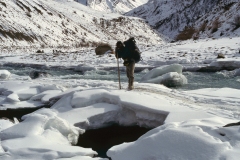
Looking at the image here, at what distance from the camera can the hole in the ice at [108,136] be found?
656cm

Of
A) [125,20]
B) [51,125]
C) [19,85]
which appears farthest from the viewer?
[125,20]

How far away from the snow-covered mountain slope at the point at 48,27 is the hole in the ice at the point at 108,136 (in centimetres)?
5615

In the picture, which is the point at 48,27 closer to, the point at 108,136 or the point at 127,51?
the point at 127,51

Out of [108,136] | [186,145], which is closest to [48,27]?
[108,136]

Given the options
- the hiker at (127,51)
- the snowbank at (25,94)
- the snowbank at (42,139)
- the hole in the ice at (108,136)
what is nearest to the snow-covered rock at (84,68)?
the snowbank at (25,94)

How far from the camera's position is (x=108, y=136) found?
7.09 metres

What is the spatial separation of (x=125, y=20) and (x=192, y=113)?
434ft

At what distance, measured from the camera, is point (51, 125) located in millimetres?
6395

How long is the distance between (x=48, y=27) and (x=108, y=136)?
7978 centimetres

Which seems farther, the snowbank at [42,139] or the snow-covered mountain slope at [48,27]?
the snow-covered mountain slope at [48,27]

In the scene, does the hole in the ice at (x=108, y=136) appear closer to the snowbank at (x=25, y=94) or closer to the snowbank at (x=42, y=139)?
the snowbank at (x=42, y=139)

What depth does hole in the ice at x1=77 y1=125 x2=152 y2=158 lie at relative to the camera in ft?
21.5

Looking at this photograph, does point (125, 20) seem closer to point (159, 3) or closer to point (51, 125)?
point (159, 3)

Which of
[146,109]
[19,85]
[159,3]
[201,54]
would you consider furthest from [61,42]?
[159,3]
